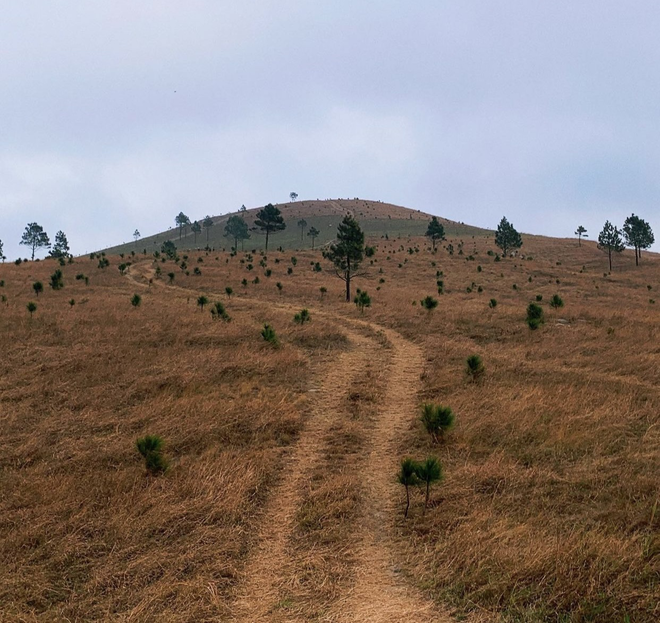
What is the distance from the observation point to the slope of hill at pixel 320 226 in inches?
4892

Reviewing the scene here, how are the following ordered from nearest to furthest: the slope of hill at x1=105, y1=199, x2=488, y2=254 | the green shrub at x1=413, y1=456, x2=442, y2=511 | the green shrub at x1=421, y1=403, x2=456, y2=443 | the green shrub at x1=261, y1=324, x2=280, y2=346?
the green shrub at x1=413, y1=456, x2=442, y2=511
the green shrub at x1=421, y1=403, x2=456, y2=443
the green shrub at x1=261, y1=324, x2=280, y2=346
the slope of hill at x1=105, y1=199, x2=488, y2=254

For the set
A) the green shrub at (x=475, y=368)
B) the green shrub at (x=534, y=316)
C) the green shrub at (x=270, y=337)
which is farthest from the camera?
the green shrub at (x=534, y=316)

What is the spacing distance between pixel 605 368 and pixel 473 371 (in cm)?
479

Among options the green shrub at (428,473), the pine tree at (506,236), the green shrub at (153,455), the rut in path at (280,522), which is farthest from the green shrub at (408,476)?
the pine tree at (506,236)

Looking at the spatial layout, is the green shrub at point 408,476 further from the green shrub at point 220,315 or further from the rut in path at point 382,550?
the green shrub at point 220,315

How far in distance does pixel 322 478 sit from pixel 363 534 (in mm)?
1716

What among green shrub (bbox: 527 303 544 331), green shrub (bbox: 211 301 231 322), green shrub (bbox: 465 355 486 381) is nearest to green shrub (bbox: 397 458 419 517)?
green shrub (bbox: 465 355 486 381)

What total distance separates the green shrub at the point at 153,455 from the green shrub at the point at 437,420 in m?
5.66

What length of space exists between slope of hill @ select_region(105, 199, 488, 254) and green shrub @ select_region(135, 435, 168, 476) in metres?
106

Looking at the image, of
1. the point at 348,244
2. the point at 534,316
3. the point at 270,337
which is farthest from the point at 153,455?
the point at 348,244

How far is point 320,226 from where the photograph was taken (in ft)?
467

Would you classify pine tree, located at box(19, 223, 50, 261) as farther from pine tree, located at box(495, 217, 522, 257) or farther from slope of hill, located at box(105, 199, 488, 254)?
pine tree, located at box(495, 217, 522, 257)

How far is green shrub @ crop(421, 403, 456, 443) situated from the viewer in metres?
9.08

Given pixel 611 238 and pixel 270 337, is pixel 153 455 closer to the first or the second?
pixel 270 337
